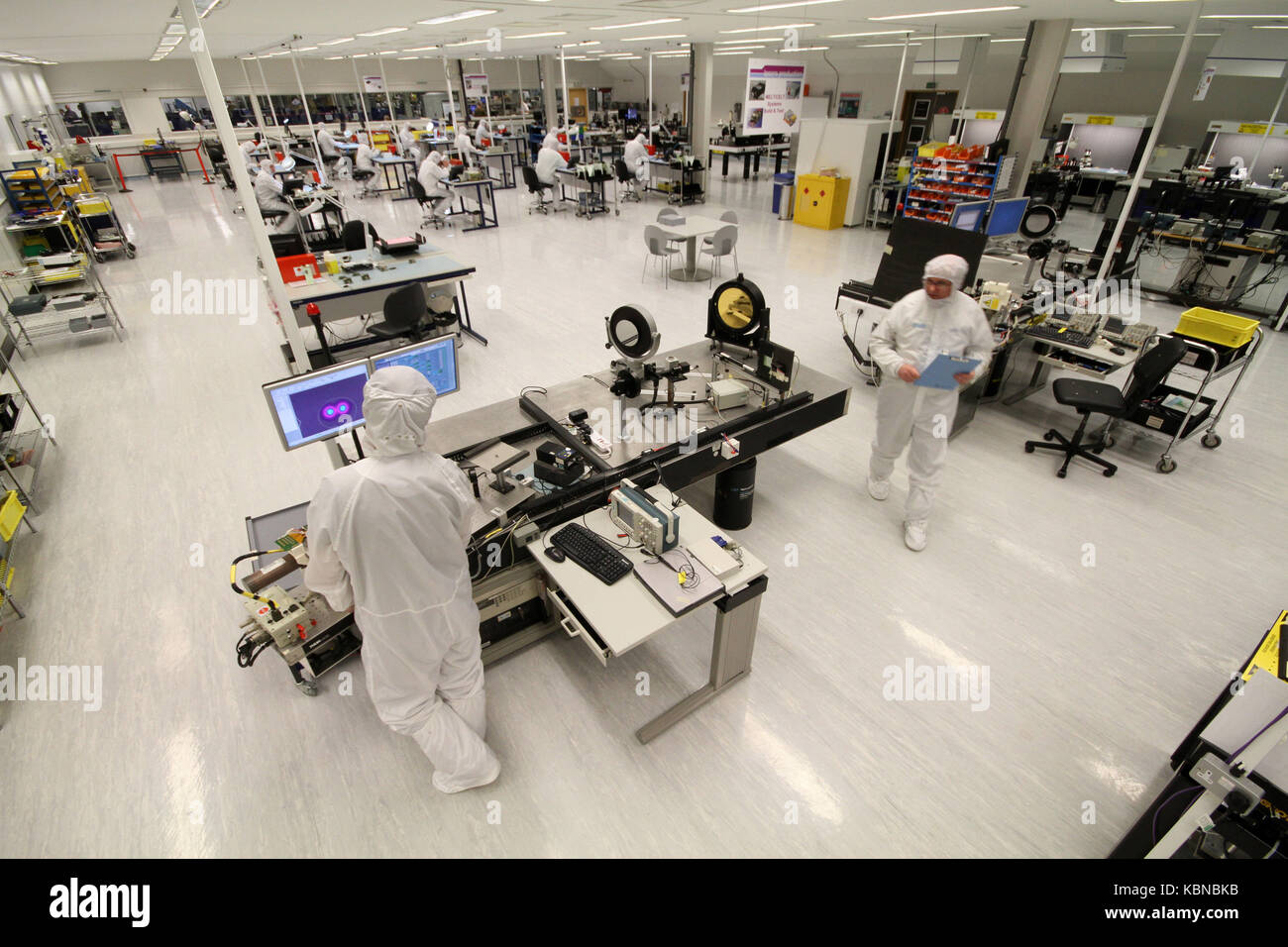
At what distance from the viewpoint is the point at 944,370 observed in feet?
9.62

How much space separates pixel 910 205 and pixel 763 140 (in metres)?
7.72

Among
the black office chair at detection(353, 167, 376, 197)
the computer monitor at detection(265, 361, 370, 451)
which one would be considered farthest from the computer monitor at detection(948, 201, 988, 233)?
the black office chair at detection(353, 167, 376, 197)

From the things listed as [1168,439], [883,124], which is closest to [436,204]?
[883,124]

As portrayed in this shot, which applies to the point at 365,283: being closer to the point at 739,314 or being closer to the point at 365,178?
the point at 739,314

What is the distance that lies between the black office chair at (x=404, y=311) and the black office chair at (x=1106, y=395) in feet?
15.7

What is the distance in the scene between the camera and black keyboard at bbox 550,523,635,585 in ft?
7.05

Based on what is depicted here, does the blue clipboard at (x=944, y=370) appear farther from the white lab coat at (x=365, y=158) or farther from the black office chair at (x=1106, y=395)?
the white lab coat at (x=365, y=158)

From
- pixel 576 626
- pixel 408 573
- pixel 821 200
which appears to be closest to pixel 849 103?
pixel 821 200

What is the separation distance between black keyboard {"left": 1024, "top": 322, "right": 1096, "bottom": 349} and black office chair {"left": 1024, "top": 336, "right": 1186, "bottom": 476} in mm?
279

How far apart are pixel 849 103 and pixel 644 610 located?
18.8 meters

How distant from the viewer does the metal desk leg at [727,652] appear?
2.25 metres

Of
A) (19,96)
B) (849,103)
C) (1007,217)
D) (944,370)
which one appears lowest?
(944,370)
